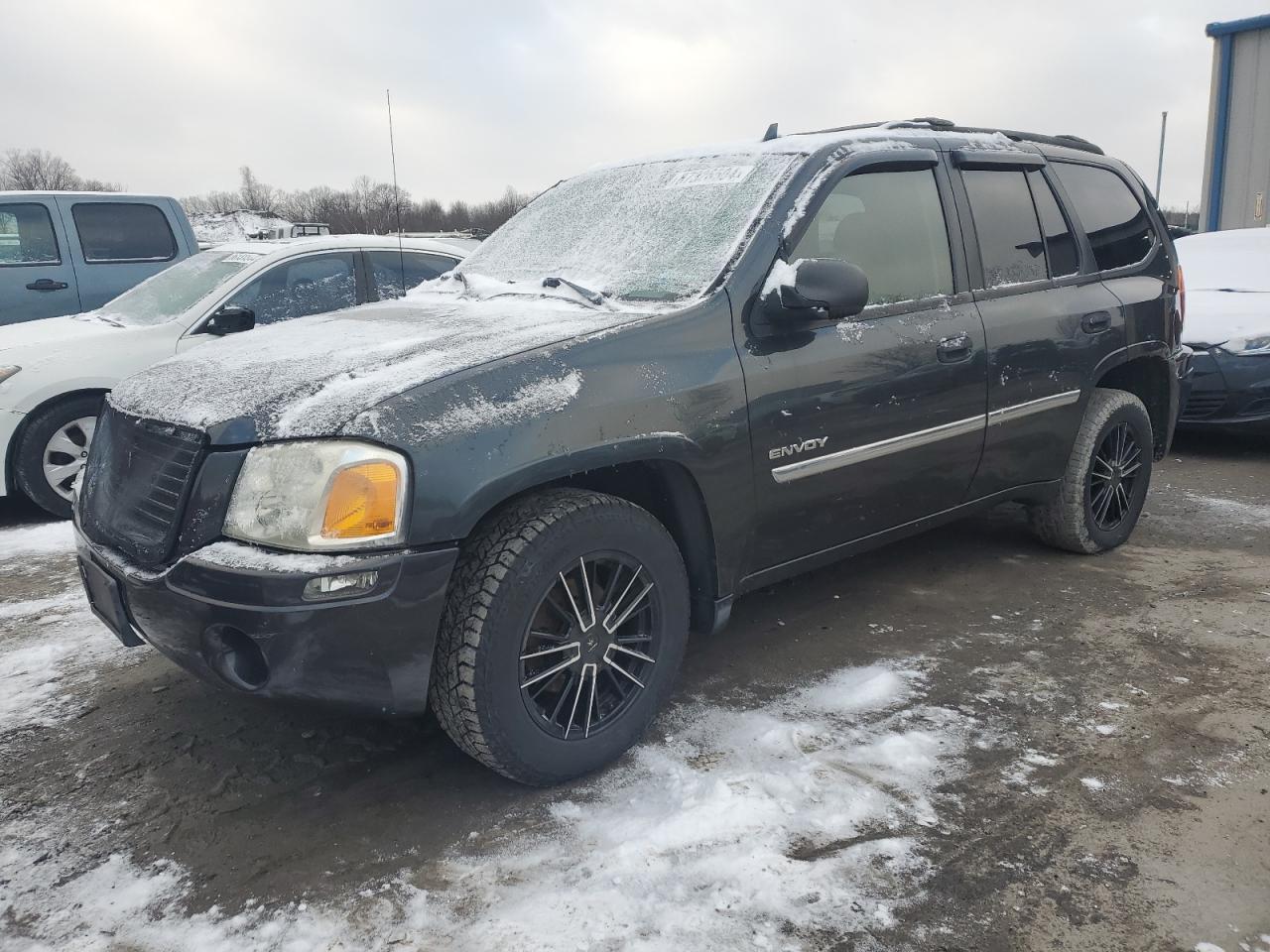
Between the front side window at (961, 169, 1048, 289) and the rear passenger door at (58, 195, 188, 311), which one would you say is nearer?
the front side window at (961, 169, 1048, 289)

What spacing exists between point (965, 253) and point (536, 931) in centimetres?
274

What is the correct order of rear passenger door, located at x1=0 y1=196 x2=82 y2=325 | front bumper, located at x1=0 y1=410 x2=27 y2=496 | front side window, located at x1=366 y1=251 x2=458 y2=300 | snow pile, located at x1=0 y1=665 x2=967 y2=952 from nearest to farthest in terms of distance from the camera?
snow pile, located at x1=0 y1=665 x2=967 y2=952, front bumper, located at x1=0 y1=410 x2=27 y2=496, front side window, located at x1=366 y1=251 x2=458 y2=300, rear passenger door, located at x1=0 y1=196 x2=82 y2=325

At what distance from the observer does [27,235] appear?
25.8 feet

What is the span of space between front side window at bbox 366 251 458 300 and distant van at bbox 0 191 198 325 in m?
2.83

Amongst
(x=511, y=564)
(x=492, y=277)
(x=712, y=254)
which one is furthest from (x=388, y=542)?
(x=492, y=277)

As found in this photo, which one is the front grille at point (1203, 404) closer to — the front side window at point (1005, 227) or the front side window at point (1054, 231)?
the front side window at point (1054, 231)

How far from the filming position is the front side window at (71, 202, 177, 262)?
8.00 metres

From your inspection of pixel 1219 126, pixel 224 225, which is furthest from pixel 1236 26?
pixel 224 225

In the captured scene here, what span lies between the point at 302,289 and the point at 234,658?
4.13 m

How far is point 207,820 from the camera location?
8.49 feet

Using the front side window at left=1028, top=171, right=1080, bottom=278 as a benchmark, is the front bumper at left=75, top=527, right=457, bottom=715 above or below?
below

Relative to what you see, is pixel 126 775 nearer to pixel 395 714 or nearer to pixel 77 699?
pixel 77 699

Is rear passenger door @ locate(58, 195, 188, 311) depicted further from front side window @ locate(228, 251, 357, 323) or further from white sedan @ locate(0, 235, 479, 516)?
front side window @ locate(228, 251, 357, 323)

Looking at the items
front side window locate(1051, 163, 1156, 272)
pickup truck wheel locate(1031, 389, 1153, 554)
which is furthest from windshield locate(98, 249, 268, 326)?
pickup truck wheel locate(1031, 389, 1153, 554)
